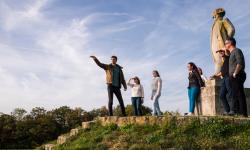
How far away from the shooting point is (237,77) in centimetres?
1276

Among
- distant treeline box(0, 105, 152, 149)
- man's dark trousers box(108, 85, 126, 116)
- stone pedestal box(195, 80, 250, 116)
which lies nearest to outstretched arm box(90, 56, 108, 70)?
man's dark trousers box(108, 85, 126, 116)

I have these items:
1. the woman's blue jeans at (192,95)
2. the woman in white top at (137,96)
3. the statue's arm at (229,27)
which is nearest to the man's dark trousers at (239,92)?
the woman's blue jeans at (192,95)

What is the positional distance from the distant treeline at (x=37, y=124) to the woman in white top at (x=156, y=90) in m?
21.6

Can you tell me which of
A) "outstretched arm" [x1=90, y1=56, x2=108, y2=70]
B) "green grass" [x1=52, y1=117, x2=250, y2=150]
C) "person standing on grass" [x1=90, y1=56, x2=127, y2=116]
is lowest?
"green grass" [x1=52, y1=117, x2=250, y2=150]

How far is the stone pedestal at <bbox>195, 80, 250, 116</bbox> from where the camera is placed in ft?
48.7

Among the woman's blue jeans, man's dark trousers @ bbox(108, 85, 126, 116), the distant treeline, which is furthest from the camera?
the distant treeline

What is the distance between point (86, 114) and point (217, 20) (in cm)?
3377

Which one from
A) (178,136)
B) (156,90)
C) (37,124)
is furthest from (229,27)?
(37,124)

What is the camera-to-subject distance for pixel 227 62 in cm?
1380

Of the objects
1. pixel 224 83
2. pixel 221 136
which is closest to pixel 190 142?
pixel 221 136

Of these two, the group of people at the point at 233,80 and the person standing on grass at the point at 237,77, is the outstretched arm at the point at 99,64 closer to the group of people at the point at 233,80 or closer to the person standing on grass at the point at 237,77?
the group of people at the point at 233,80

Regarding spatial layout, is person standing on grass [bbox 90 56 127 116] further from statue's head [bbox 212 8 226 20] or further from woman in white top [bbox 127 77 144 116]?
statue's head [bbox 212 8 226 20]

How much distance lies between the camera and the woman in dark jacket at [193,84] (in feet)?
49.3

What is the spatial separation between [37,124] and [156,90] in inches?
1170
